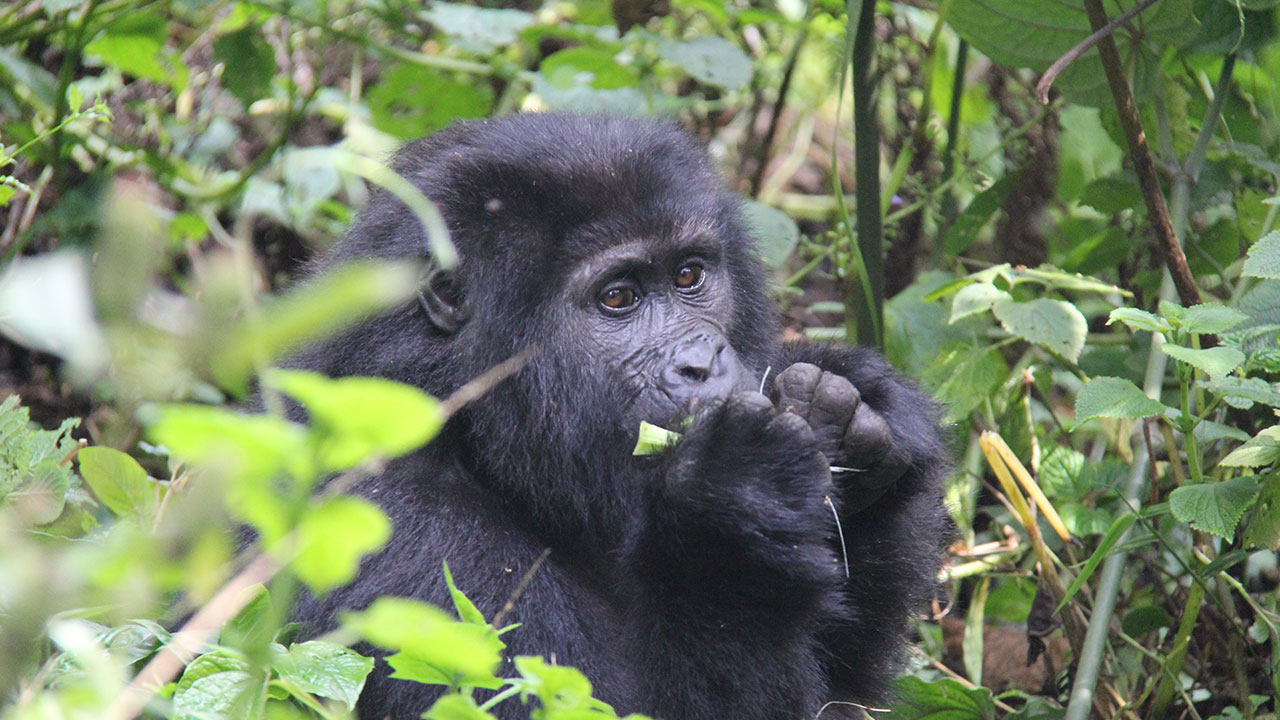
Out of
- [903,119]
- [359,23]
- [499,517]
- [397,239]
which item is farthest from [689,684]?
[359,23]

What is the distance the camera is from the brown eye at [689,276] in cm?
293

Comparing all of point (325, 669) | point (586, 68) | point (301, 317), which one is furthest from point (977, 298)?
point (301, 317)

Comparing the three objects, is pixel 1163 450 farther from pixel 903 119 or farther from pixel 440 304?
pixel 440 304

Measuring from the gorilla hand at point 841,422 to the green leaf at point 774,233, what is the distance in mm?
1397

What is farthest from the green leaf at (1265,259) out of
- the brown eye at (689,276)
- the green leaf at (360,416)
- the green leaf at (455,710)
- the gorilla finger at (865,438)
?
the green leaf at (360,416)

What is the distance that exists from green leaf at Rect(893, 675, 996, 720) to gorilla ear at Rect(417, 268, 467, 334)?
55.8 inches

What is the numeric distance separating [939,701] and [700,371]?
3.42 feet

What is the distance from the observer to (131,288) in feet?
2.86

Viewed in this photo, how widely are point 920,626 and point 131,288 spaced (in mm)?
3088

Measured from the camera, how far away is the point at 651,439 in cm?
247

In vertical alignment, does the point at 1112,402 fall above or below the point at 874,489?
above

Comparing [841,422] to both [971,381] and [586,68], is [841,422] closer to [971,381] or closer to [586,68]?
[971,381]

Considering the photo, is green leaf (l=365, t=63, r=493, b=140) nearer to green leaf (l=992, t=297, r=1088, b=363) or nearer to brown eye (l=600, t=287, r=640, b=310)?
brown eye (l=600, t=287, r=640, b=310)

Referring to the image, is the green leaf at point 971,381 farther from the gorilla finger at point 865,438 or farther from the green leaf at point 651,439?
the green leaf at point 651,439
